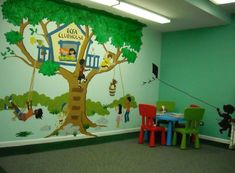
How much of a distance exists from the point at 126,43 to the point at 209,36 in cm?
207

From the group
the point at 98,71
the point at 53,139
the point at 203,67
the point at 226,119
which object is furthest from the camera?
the point at 203,67

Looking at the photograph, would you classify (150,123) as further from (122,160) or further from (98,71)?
(98,71)

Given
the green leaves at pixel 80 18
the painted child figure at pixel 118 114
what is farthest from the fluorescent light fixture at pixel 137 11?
the painted child figure at pixel 118 114

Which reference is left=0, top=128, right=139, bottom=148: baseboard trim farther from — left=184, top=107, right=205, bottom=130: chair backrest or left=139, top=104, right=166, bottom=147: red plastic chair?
A: left=184, top=107, right=205, bottom=130: chair backrest

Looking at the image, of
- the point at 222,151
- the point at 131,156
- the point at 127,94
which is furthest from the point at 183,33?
the point at 131,156

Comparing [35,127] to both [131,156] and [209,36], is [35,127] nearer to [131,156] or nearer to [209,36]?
[131,156]

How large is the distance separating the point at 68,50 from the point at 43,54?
56cm

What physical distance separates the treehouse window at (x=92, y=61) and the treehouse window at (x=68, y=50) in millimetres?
316

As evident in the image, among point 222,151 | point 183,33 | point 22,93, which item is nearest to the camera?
point 22,93

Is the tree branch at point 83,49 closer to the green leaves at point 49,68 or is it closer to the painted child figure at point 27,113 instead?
the green leaves at point 49,68

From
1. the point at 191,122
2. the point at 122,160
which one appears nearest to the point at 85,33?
the point at 122,160

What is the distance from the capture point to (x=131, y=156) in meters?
4.63

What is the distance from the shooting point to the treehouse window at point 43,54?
4.77 meters

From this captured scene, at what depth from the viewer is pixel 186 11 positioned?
511 cm
